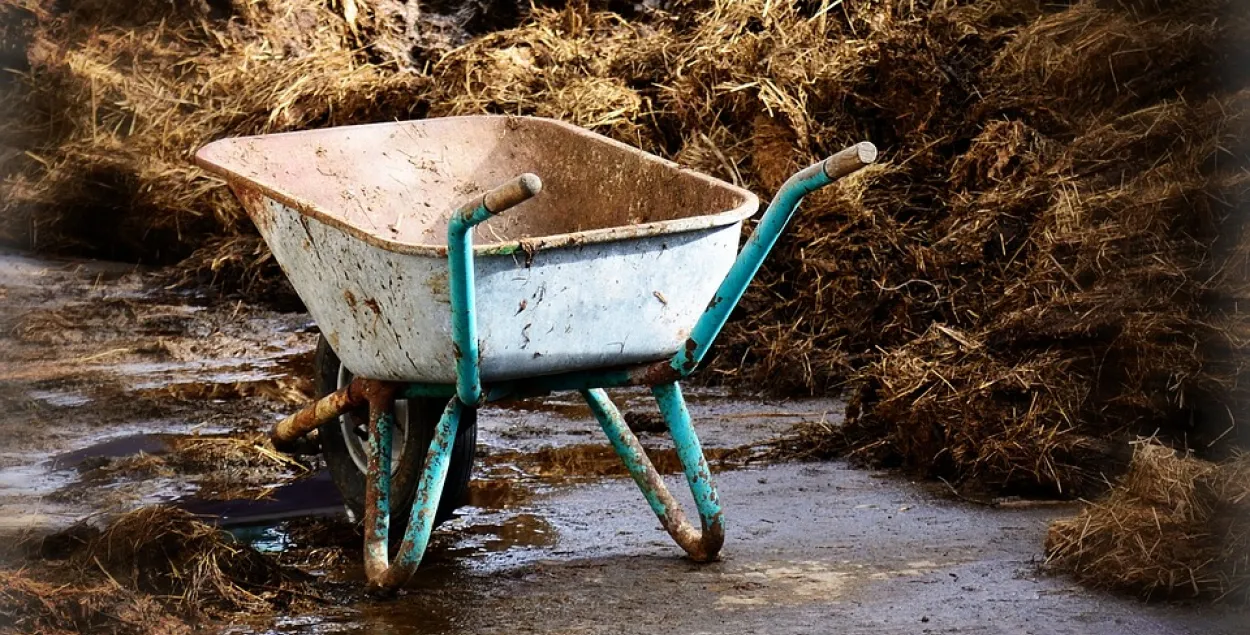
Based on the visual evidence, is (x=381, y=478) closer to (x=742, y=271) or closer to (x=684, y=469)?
(x=684, y=469)

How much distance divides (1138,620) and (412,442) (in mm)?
1664

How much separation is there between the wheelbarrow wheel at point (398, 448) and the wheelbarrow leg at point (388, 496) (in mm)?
137

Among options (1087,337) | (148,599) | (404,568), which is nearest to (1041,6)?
(1087,337)

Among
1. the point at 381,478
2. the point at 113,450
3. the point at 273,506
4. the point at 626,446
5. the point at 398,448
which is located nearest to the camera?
the point at 381,478

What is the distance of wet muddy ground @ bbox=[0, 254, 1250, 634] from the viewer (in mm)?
3287

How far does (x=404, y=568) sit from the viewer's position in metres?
3.38

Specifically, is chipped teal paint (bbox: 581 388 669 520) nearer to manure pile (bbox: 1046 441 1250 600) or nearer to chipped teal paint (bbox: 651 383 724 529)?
chipped teal paint (bbox: 651 383 724 529)

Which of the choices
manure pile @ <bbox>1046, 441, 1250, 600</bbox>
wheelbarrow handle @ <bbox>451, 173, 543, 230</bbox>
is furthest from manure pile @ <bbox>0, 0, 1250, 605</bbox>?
wheelbarrow handle @ <bbox>451, 173, 543, 230</bbox>

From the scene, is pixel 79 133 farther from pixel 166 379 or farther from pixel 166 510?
pixel 166 510

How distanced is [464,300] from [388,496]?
65cm

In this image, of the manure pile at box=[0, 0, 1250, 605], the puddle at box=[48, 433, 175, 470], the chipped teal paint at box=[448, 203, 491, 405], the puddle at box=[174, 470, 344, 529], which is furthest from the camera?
the puddle at box=[48, 433, 175, 470]

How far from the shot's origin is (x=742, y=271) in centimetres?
337

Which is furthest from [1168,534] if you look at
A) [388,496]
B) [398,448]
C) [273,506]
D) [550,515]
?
[273,506]

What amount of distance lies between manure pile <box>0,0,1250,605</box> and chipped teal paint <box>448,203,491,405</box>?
1.60 m
